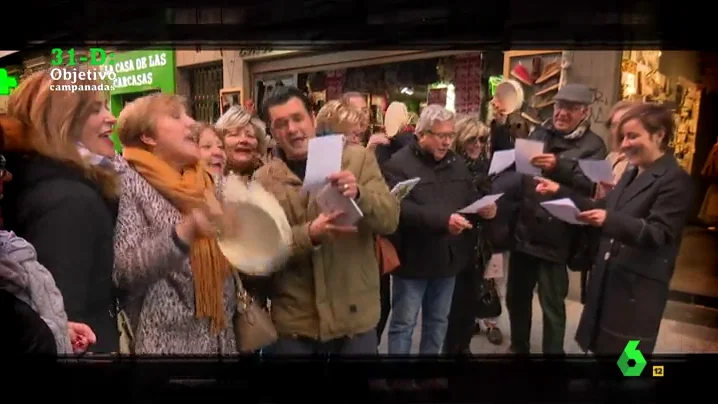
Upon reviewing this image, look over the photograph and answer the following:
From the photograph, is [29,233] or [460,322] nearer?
[29,233]

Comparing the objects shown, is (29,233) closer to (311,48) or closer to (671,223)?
(311,48)

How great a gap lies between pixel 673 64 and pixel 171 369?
1.92m

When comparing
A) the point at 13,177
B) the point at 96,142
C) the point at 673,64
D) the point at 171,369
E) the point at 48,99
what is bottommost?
the point at 171,369

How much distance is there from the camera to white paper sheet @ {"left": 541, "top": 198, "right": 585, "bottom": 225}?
1824mm

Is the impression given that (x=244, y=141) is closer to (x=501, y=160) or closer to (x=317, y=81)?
(x=317, y=81)

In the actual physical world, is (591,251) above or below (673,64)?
below

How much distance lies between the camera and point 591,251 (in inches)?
73.1

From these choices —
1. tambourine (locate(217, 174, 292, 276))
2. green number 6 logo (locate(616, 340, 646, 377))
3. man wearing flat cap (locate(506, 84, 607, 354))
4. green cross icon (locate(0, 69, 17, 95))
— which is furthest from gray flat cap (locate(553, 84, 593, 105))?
green cross icon (locate(0, 69, 17, 95))

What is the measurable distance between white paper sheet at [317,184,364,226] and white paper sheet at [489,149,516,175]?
1.45 ft

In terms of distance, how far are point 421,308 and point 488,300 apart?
22 cm

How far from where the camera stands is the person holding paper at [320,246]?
1763mm

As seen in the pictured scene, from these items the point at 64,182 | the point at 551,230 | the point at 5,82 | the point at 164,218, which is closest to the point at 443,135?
the point at 551,230

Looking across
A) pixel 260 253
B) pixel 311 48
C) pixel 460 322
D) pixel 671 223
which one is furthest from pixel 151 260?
pixel 671 223
